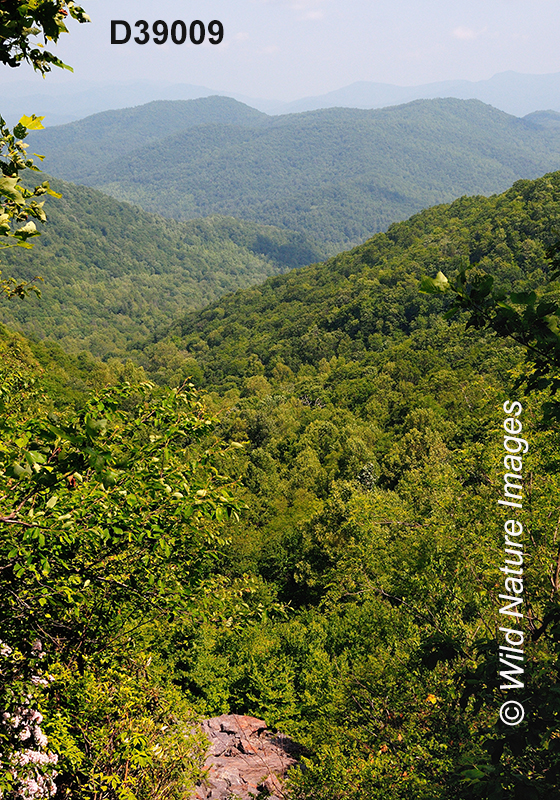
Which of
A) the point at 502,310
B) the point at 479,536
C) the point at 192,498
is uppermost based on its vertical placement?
the point at 502,310

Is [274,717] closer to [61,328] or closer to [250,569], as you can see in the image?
[250,569]

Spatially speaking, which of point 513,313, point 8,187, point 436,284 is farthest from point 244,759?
point 8,187

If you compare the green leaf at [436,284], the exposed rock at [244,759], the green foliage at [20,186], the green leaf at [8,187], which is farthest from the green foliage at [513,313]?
the exposed rock at [244,759]

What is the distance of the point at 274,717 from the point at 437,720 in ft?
26.6

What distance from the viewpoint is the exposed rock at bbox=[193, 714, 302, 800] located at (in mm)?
9312

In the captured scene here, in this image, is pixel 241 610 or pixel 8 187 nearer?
pixel 8 187

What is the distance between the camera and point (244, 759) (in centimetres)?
1126

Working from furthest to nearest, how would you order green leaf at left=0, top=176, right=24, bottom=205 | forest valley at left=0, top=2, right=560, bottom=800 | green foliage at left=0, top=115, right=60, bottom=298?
forest valley at left=0, top=2, right=560, bottom=800, green foliage at left=0, top=115, right=60, bottom=298, green leaf at left=0, top=176, right=24, bottom=205

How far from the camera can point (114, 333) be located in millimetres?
168625

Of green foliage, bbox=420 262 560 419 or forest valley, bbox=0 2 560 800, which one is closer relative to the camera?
green foliage, bbox=420 262 560 419

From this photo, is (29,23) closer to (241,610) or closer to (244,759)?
(241,610)

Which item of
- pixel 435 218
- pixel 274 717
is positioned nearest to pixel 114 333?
pixel 435 218

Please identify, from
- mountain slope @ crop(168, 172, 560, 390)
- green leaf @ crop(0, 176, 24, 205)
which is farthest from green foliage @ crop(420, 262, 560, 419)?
mountain slope @ crop(168, 172, 560, 390)

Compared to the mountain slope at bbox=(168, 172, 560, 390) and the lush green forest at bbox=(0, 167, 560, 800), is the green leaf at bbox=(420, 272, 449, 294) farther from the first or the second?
the mountain slope at bbox=(168, 172, 560, 390)
